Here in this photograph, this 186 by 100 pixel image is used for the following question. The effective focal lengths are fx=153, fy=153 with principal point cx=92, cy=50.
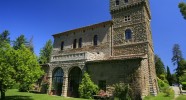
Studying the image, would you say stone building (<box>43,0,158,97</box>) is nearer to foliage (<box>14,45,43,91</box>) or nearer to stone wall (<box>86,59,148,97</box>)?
stone wall (<box>86,59,148,97</box>)

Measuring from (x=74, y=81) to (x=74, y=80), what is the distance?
16 cm

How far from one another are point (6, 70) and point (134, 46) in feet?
59.4

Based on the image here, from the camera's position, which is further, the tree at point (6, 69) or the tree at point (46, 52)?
→ the tree at point (46, 52)

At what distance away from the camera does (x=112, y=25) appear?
27938mm

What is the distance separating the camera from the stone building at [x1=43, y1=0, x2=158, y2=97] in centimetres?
2000

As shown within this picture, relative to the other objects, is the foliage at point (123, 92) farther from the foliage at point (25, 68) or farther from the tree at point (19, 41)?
the tree at point (19, 41)

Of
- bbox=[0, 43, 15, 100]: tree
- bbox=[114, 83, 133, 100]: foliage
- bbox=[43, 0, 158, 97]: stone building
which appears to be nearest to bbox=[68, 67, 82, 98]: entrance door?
bbox=[43, 0, 158, 97]: stone building

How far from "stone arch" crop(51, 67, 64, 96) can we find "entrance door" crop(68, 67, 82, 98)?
179 centimetres

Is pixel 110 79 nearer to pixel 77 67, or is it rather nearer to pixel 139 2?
pixel 77 67

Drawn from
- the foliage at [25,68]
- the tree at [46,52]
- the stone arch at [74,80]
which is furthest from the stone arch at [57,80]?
the tree at [46,52]

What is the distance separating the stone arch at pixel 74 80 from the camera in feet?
78.3

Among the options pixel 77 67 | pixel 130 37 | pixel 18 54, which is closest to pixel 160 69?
pixel 130 37

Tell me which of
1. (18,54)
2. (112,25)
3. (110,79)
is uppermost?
(112,25)

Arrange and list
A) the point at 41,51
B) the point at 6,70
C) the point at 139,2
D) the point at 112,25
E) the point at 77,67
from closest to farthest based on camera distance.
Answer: the point at 6,70 < the point at 77,67 < the point at 139,2 < the point at 112,25 < the point at 41,51
